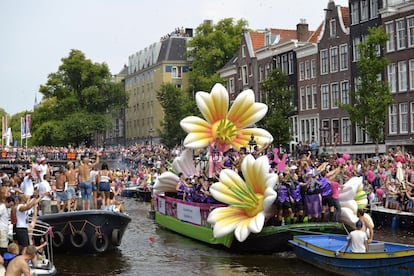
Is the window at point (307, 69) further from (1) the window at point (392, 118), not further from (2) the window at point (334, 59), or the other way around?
(1) the window at point (392, 118)

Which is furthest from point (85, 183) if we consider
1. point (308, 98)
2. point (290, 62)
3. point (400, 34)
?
point (290, 62)

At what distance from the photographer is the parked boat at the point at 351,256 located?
54.3ft

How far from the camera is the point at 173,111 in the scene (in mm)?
75500

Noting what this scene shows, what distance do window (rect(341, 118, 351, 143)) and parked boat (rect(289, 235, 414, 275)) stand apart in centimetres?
3141

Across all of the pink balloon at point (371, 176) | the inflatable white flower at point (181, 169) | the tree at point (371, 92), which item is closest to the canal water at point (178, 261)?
the inflatable white flower at point (181, 169)

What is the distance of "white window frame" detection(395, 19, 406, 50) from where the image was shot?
4544 centimetres

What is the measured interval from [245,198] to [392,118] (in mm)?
27522

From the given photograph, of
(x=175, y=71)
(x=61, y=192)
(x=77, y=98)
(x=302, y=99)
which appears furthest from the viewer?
(x=175, y=71)

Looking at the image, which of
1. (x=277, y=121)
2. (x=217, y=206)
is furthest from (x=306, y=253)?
(x=277, y=121)

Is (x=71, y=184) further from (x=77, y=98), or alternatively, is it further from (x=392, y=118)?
(x=77, y=98)

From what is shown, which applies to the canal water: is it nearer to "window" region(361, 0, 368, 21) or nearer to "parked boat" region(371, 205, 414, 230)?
"parked boat" region(371, 205, 414, 230)

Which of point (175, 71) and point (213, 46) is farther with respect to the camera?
point (175, 71)

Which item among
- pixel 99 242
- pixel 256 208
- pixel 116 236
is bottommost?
pixel 99 242

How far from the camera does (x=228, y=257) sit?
22359mm
